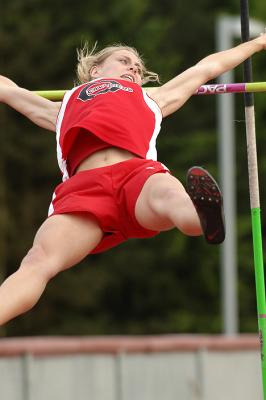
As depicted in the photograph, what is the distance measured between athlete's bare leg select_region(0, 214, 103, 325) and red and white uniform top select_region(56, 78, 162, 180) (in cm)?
47

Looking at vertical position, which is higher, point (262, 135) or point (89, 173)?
point (262, 135)

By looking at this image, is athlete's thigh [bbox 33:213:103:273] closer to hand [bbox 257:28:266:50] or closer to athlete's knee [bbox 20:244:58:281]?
athlete's knee [bbox 20:244:58:281]

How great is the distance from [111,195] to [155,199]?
299 mm

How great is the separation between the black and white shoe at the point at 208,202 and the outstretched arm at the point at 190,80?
3.91 ft

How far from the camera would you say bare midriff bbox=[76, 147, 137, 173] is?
691 centimetres

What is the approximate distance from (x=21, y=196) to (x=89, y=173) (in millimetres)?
24114

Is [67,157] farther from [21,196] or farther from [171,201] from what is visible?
[21,196]

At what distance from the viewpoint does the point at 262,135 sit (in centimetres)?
3198

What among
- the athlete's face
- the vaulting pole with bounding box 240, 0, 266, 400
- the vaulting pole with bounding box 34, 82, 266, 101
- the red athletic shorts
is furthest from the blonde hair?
the red athletic shorts

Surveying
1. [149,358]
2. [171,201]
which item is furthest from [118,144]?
[149,358]

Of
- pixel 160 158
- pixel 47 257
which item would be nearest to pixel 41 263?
pixel 47 257

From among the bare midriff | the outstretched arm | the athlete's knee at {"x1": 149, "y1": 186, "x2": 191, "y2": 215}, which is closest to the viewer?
the athlete's knee at {"x1": 149, "y1": 186, "x2": 191, "y2": 215}

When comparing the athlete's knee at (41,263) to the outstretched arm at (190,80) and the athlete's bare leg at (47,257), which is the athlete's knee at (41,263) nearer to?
the athlete's bare leg at (47,257)

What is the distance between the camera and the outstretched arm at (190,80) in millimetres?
7309
